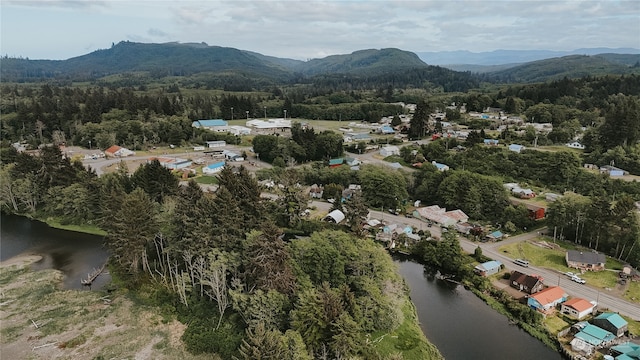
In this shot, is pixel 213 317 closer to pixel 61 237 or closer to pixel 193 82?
pixel 61 237

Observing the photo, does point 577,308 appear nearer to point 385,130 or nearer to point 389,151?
point 389,151

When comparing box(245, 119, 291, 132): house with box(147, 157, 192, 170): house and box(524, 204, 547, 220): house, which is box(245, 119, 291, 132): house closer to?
box(147, 157, 192, 170): house

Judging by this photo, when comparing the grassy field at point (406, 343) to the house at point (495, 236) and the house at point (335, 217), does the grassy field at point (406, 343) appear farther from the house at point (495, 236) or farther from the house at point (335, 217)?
the house at point (335, 217)

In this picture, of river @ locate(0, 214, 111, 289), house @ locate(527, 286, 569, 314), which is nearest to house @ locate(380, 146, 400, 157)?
house @ locate(527, 286, 569, 314)

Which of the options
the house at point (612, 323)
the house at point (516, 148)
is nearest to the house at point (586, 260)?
the house at point (612, 323)

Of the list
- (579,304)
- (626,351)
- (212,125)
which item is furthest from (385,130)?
(626,351)
